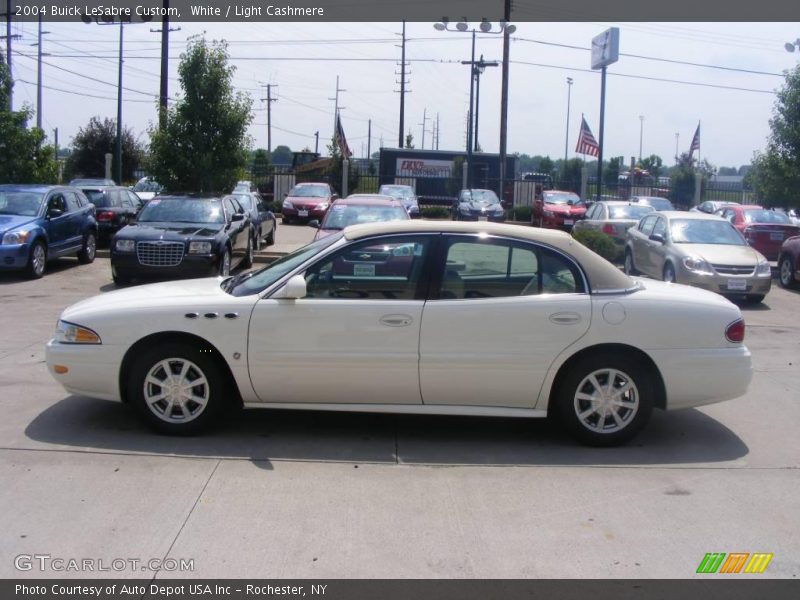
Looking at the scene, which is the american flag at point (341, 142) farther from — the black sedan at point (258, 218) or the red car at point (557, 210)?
the black sedan at point (258, 218)

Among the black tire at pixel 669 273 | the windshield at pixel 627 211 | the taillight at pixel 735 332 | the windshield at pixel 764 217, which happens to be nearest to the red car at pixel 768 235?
the windshield at pixel 764 217

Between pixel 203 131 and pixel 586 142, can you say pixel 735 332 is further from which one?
pixel 586 142

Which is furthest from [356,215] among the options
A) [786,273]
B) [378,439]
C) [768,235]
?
[768,235]

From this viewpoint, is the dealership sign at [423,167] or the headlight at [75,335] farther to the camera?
the dealership sign at [423,167]

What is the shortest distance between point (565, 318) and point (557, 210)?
23.4m

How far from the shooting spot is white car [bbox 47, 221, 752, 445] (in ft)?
19.7

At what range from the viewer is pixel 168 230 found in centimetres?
1423

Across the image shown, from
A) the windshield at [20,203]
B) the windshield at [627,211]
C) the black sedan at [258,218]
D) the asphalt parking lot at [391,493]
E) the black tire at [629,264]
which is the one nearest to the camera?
the asphalt parking lot at [391,493]

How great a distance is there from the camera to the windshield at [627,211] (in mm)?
20656

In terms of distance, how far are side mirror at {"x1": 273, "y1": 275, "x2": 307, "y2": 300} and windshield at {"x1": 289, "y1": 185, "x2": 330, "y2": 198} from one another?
2547 centimetres

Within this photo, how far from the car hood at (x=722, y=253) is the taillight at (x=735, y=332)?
8.15m

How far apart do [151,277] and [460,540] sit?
1040cm

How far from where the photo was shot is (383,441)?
6273 mm
